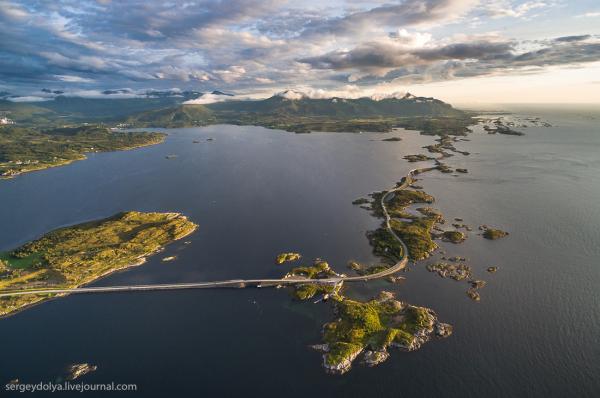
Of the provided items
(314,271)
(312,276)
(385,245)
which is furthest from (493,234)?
(312,276)

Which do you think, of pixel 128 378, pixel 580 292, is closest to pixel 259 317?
pixel 128 378

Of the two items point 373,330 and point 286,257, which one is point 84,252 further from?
point 373,330

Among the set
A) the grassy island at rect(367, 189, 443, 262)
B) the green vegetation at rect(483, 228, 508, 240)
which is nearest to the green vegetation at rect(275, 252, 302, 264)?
the grassy island at rect(367, 189, 443, 262)

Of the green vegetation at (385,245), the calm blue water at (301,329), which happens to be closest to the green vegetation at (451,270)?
the calm blue water at (301,329)

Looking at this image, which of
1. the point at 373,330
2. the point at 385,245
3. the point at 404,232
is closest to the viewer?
the point at 373,330

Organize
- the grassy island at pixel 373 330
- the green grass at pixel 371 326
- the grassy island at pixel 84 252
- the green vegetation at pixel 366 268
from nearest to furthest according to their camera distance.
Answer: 1. the grassy island at pixel 373 330
2. the green grass at pixel 371 326
3. the grassy island at pixel 84 252
4. the green vegetation at pixel 366 268

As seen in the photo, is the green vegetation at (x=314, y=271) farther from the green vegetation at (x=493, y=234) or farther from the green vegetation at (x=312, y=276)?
the green vegetation at (x=493, y=234)
